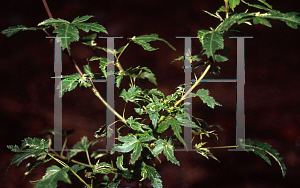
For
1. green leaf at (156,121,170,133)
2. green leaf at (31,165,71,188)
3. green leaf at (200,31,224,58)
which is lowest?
green leaf at (31,165,71,188)

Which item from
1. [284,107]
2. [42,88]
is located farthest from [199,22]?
[42,88]

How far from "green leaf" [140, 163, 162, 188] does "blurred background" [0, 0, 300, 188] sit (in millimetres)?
708

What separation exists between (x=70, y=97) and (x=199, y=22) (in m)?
0.83

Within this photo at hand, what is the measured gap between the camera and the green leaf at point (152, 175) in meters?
0.62

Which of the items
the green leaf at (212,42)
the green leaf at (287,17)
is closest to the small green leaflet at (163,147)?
the green leaf at (212,42)

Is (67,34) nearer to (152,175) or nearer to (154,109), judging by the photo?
(154,109)

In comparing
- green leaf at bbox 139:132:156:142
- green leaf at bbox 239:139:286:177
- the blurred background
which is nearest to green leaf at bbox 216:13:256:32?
green leaf at bbox 139:132:156:142

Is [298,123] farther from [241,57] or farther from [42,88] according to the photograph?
[42,88]

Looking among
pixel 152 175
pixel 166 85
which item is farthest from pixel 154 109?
pixel 166 85

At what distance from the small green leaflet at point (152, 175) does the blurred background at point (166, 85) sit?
0.71 meters

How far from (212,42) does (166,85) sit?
0.84 meters

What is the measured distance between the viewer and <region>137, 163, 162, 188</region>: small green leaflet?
625 mm

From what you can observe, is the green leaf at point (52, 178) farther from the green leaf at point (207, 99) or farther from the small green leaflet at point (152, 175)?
the green leaf at point (207, 99)

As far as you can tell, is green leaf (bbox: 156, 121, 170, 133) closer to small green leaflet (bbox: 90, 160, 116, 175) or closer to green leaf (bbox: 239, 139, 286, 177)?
small green leaflet (bbox: 90, 160, 116, 175)
